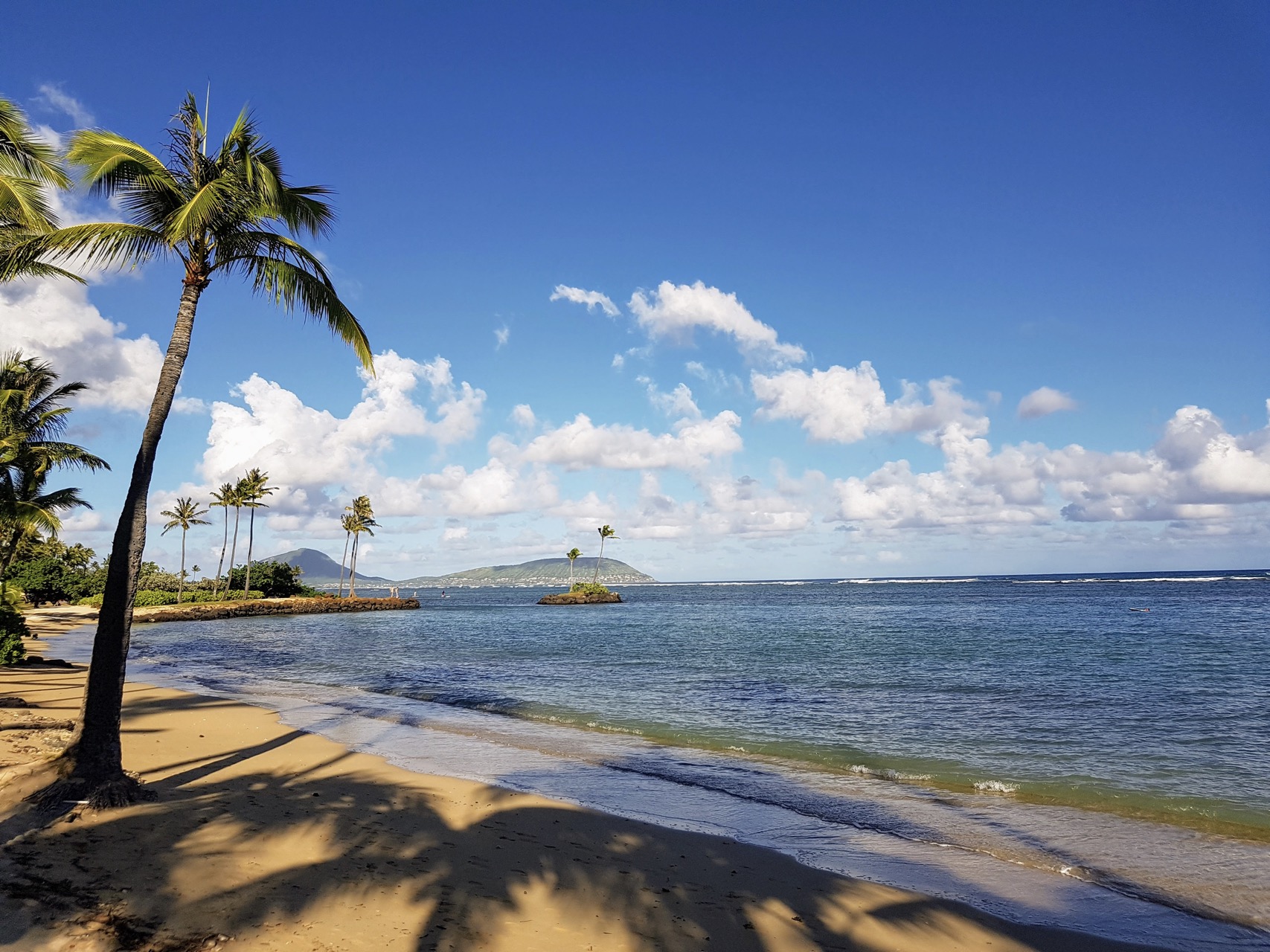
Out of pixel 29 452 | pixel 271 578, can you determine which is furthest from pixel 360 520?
pixel 29 452

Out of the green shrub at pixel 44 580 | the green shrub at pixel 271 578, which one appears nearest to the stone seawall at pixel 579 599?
the green shrub at pixel 271 578

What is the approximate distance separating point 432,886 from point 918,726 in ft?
43.3

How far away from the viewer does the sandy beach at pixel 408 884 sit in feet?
17.3

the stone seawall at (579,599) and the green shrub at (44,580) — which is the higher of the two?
the green shrub at (44,580)

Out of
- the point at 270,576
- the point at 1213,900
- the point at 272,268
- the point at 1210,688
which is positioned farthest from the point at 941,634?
the point at 270,576

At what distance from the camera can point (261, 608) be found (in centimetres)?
7731

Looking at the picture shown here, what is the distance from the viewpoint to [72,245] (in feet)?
27.6

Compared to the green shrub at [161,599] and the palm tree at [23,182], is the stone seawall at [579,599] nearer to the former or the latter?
the green shrub at [161,599]

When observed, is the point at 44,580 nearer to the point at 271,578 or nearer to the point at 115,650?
the point at 271,578

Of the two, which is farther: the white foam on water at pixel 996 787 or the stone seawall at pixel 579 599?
the stone seawall at pixel 579 599

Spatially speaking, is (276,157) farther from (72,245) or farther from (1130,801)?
(1130,801)

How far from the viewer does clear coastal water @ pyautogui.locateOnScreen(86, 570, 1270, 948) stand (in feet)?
28.8

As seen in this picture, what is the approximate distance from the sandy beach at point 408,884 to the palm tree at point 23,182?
814cm

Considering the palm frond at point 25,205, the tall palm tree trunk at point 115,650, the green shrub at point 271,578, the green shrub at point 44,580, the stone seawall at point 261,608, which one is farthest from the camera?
the green shrub at point 271,578
